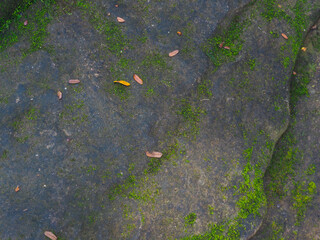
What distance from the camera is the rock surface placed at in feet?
10.8

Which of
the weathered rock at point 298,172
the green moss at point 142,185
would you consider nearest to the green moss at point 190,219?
the green moss at point 142,185

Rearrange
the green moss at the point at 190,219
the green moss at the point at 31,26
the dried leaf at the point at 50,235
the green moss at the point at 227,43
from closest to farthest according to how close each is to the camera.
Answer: the dried leaf at the point at 50,235 < the green moss at the point at 190,219 < the green moss at the point at 31,26 < the green moss at the point at 227,43

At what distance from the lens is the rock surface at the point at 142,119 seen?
331cm

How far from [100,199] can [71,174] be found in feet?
1.32

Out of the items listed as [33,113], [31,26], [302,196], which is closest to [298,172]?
[302,196]

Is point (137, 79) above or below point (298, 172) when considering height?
above

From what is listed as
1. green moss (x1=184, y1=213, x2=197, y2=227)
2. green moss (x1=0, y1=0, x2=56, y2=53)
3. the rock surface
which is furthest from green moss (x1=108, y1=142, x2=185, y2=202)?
green moss (x1=0, y1=0, x2=56, y2=53)

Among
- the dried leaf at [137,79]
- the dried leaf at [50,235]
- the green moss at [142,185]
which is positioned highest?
the dried leaf at [137,79]

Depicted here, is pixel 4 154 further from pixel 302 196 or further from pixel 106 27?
pixel 302 196

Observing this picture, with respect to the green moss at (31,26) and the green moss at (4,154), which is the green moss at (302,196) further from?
the green moss at (31,26)

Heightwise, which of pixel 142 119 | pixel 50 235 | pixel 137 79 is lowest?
pixel 50 235

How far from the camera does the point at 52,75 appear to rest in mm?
3457

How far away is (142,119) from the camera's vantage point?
3.49 m

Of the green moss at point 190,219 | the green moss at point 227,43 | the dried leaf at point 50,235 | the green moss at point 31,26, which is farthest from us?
the green moss at point 227,43
